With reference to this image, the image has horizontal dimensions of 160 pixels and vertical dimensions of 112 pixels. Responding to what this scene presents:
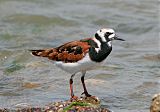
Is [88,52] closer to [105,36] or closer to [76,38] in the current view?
[105,36]

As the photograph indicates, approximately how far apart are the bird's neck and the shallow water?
687mm

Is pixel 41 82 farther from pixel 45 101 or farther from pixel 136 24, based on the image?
pixel 136 24

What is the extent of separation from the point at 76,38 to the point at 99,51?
14.4 ft

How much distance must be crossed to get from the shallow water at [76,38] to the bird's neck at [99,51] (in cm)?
69

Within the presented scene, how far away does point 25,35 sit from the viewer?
10328 mm

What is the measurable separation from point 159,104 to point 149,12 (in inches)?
278

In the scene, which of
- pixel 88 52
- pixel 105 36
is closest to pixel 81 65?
pixel 88 52

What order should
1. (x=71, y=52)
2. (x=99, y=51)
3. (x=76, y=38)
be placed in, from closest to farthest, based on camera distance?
(x=99, y=51) → (x=71, y=52) → (x=76, y=38)

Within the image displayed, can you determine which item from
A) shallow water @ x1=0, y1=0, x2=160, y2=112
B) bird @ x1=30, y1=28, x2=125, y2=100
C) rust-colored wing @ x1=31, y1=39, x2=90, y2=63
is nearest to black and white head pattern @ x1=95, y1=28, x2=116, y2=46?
bird @ x1=30, y1=28, x2=125, y2=100

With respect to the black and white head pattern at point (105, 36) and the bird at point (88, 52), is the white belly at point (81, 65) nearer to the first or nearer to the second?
the bird at point (88, 52)

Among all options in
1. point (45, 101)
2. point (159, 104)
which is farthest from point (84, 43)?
point (159, 104)

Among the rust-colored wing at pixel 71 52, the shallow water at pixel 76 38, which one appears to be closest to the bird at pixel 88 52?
the rust-colored wing at pixel 71 52

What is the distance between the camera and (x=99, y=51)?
19.4 feet

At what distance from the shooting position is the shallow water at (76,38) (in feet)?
22.8
